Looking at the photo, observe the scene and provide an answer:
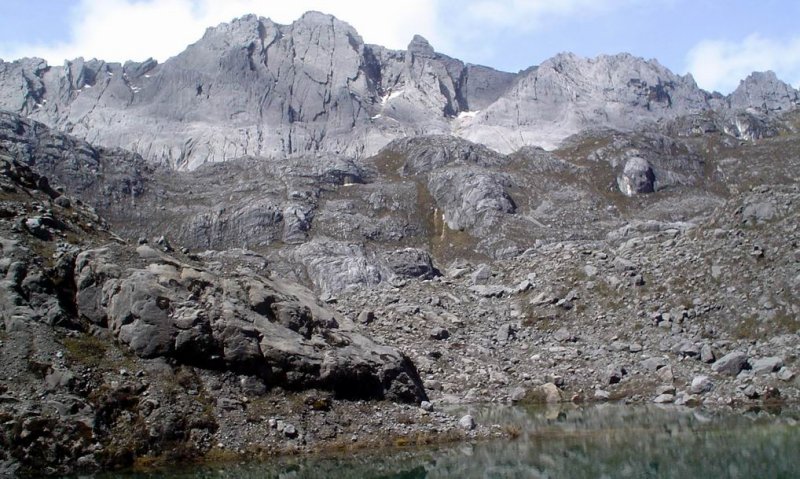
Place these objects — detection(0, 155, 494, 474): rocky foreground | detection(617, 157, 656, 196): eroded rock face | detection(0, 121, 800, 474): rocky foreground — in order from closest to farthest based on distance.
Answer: detection(0, 155, 494, 474): rocky foreground
detection(0, 121, 800, 474): rocky foreground
detection(617, 157, 656, 196): eroded rock face

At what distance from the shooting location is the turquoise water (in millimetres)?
29453

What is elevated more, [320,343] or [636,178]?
[636,178]

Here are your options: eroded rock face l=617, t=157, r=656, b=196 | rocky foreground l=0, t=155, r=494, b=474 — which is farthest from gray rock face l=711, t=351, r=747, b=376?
eroded rock face l=617, t=157, r=656, b=196

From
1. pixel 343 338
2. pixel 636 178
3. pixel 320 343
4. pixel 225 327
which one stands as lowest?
pixel 320 343

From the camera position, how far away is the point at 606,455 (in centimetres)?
3312

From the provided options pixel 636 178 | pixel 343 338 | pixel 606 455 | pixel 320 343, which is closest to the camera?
pixel 606 455

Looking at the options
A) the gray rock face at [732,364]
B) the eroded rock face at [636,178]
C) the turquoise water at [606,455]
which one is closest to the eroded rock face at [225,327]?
the turquoise water at [606,455]

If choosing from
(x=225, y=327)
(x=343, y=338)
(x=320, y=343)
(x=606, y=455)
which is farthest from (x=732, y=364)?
(x=225, y=327)

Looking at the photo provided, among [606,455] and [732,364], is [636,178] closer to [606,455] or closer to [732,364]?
[732,364]

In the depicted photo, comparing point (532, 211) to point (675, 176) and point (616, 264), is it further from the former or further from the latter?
point (616, 264)

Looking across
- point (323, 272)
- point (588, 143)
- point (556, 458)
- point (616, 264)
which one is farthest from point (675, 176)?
point (556, 458)

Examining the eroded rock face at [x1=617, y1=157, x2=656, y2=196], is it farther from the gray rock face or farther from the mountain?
the gray rock face

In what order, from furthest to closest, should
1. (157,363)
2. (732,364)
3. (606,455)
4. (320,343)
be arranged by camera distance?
(732,364) → (320,343) → (157,363) → (606,455)

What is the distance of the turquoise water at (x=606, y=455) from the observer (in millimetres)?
29453
